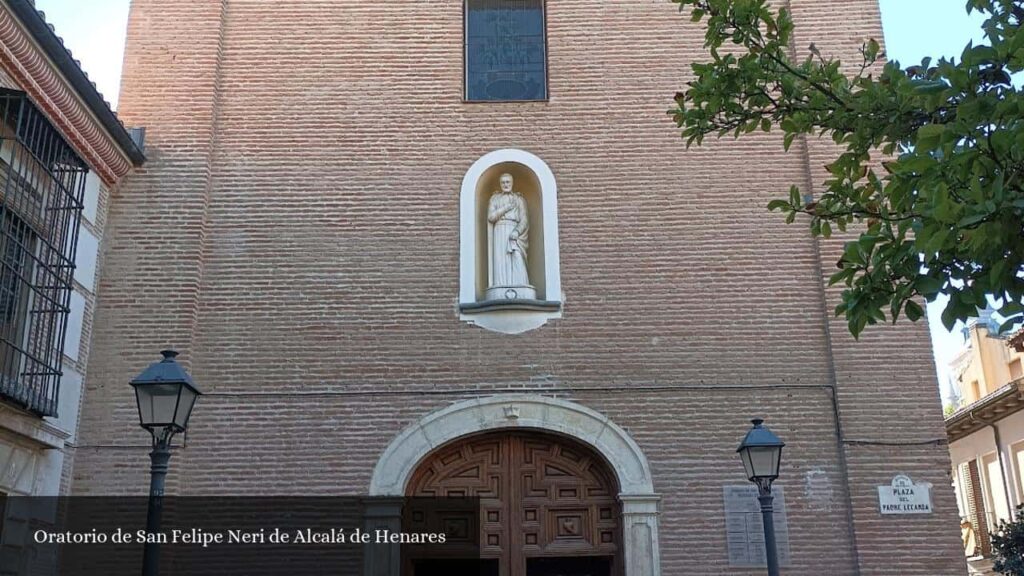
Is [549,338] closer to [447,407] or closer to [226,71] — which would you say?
[447,407]

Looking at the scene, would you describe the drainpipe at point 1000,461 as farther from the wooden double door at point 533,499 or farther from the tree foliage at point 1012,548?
the wooden double door at point 533,499

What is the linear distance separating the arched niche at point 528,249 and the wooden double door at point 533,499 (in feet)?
3.72

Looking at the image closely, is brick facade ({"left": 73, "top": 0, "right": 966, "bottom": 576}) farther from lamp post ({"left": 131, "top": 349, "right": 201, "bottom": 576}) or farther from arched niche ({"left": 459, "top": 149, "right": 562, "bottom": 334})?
lamp post ({"left": 131, "top": 349, "right": 201, "bottom": 576})

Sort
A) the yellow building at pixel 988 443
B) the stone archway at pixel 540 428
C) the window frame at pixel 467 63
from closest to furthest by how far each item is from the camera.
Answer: the stone archway at pixel 540 428
the window frame at pixel 467 63
the yellow building at pixel 988 443

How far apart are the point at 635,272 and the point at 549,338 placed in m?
1.08

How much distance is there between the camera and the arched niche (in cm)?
1013

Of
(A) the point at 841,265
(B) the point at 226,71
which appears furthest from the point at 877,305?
(B) the point at 226,71

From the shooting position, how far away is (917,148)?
4.79m

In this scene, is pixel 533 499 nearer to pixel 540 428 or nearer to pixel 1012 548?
pixel 540 428

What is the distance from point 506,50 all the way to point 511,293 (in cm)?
294

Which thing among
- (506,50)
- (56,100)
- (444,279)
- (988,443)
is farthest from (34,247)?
(988,443)

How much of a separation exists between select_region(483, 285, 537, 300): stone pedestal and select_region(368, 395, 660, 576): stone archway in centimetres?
95

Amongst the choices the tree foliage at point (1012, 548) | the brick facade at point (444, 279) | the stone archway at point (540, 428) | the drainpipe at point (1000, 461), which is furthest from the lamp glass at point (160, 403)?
the drainpipe at point (1000, 461)

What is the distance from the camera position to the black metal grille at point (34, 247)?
843 cm
